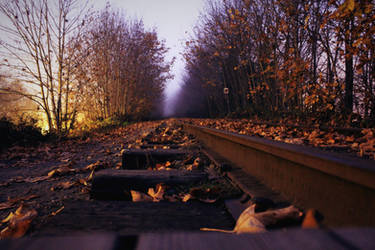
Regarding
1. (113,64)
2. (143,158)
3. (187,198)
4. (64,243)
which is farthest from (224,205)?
(113,64)

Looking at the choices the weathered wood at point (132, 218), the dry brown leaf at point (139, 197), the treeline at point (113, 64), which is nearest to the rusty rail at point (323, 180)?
the weathered wood at point (132, 218)

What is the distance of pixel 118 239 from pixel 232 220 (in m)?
0.97

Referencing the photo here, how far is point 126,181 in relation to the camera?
2.11 metres

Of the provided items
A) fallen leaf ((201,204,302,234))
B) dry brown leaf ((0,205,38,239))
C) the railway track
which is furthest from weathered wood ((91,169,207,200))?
fallen leaf ((201,204,302,234))

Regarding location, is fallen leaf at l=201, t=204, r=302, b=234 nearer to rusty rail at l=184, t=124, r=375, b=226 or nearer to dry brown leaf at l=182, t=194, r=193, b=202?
rusty rail at l=184, t=124, r=375, b=226

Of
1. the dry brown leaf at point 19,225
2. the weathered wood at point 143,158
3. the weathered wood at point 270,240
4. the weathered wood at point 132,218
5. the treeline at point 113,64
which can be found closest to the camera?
the weathered wood at point 270,240

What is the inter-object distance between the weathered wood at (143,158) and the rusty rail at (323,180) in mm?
1317

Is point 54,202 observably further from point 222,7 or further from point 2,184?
point 222,7

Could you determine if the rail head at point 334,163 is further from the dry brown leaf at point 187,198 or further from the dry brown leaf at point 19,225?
the dry brown leaf at point 19,225

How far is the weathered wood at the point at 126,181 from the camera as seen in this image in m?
2.07

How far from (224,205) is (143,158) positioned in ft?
6.03

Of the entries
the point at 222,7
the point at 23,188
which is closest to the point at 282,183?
the point at 23,188

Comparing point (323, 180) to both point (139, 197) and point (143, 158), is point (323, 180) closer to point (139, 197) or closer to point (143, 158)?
point (139, 197)

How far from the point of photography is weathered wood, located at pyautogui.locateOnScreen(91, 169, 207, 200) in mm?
2070
